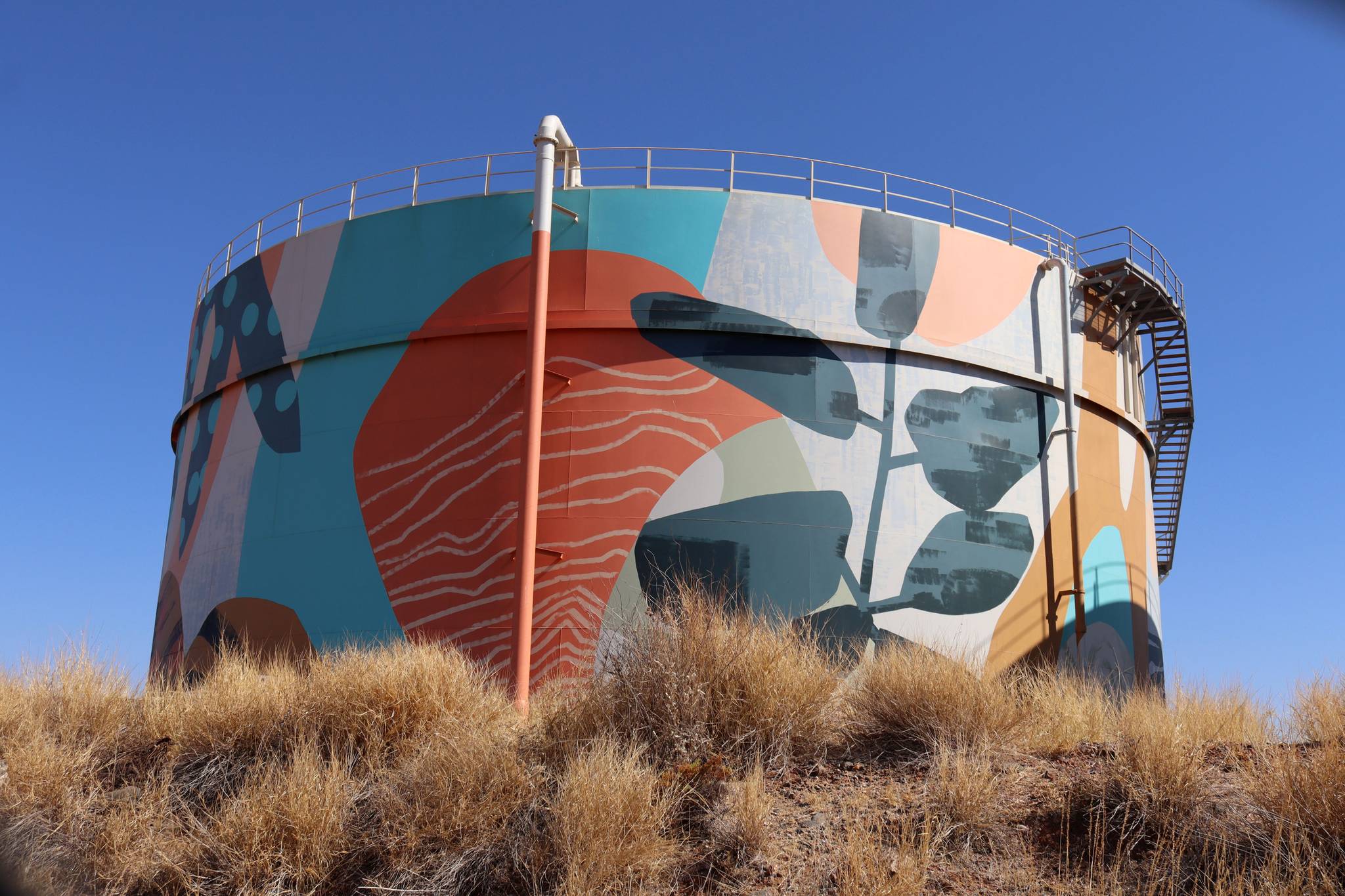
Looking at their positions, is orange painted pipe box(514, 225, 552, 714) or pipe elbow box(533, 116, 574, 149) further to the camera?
pipe elbow box(533, 116, 574, 149)

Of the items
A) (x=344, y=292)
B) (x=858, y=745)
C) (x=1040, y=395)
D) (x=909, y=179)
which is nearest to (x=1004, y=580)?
(x=1040, y=395)

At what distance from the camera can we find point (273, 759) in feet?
26.8

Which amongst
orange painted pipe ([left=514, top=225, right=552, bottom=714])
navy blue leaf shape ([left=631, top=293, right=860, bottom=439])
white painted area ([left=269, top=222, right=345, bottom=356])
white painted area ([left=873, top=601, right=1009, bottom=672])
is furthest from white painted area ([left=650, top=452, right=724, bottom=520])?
white painted area ([left=269, top=222, right=345, bottom=356])

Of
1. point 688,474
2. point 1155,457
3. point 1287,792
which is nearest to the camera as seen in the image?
point 1287,792

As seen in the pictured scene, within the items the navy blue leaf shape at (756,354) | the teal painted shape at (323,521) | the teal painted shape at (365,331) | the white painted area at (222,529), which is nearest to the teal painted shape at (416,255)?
the teal painted shape at (365,331)

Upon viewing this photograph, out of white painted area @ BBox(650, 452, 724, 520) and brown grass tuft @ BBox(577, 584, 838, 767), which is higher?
white painted area @ BBox(650, 452, 724, 520)

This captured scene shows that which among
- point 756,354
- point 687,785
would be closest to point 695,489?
point 756,354

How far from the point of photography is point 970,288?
1595cm

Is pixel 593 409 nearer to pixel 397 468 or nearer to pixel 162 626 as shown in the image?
pixel 397 468

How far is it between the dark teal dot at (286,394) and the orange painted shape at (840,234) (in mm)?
7557

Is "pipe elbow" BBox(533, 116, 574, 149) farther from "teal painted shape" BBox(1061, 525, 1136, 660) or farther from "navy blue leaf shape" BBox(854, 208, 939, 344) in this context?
"teal painted shape" BBox(1061, 525, 1136, 660)

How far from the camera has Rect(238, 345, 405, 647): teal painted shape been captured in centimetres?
1453

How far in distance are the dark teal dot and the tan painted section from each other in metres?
10.1

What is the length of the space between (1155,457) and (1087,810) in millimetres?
17016
